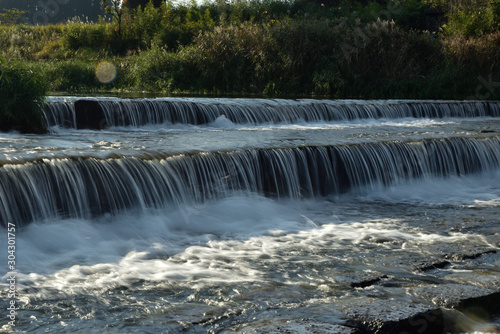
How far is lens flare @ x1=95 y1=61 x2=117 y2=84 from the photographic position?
22656mm

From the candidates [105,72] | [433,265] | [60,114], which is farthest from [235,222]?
[105,72]

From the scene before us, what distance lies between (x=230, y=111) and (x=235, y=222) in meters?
7.11

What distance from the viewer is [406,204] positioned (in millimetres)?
8547

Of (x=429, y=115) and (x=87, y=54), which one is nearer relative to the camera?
(x=429, y=115)

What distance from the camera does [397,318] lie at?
378 cm

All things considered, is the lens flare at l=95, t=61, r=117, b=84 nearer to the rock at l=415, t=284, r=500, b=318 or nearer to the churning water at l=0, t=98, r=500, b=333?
the churning water at l=0, t=98, r=500, b=333

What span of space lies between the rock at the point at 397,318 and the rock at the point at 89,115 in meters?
9.39

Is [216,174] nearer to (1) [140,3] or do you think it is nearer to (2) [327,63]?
(2) [327,63]

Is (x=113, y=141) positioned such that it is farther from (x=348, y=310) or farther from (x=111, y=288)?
(x=348, y=310)

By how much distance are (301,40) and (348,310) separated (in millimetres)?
17192

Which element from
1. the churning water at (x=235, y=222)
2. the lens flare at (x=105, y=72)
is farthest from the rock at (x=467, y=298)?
the lens flare at (x=105, y=72)

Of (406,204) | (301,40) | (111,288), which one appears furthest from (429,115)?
(111,288)

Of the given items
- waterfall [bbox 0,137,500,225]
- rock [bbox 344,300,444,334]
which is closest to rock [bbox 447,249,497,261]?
rock [bbox 344,300,444,334]

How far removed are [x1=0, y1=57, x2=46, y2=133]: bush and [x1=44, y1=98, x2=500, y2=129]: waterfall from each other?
990 millimetres
